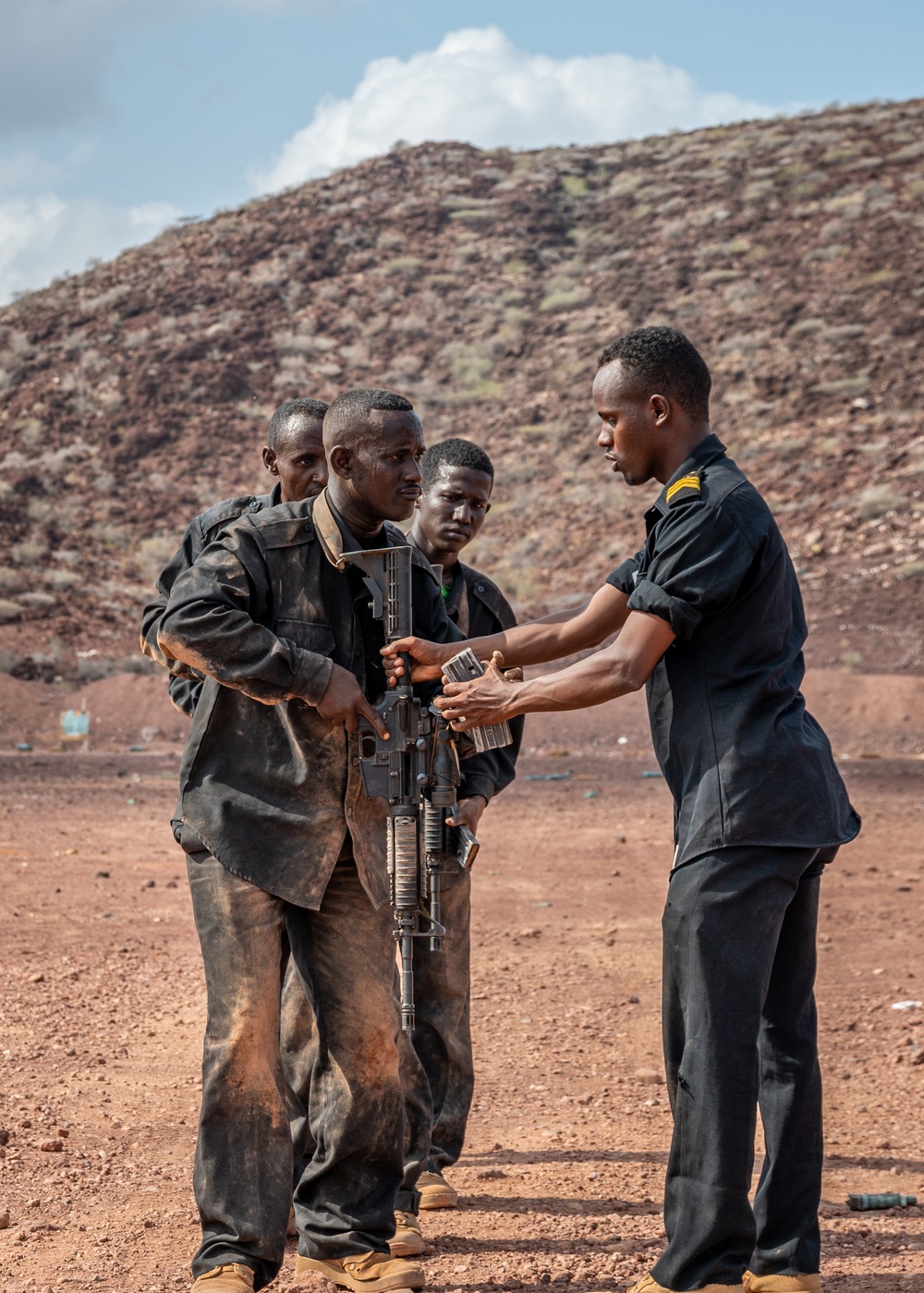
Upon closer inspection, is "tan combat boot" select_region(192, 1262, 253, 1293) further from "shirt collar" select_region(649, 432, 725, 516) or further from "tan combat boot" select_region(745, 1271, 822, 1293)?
"shirt collar" select_region(649, 432, 725, 516)

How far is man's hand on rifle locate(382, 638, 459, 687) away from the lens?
406 cm

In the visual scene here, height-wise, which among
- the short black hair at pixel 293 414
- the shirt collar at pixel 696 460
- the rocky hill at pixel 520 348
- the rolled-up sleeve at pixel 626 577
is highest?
the rocky hill at pixel 520 348

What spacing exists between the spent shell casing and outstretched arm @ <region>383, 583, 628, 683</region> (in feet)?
6.66

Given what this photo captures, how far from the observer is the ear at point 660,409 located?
3.90 meters

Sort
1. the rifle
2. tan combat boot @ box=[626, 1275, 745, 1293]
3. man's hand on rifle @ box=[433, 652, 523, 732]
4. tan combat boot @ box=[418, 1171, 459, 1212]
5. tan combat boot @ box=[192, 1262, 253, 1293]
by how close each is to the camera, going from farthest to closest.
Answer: tan combat boot @ box=[418, 1171, 459, 1212], man's hand on rifle @ box=[433, 652, 523, 732], the rifle, tan combat boot @ box=[192, 1262, 253, 1293], tan combat boot @ box=[626, 1275, 745, 1293]

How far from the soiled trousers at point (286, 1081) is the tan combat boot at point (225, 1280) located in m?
0.02

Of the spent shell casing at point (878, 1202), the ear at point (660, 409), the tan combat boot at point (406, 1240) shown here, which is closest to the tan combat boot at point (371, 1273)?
the tan combat boot at point (406, 1240)

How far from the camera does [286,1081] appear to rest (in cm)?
403

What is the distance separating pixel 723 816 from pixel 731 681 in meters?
0.33

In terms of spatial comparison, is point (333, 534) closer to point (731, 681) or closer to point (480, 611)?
point (731, 681)

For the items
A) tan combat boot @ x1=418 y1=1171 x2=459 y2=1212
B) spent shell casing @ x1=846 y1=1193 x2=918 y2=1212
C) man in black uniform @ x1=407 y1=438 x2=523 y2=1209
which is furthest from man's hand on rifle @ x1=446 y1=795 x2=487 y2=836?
spent shell casing @ x1=846 y1=1193 x2=918 y2=1212

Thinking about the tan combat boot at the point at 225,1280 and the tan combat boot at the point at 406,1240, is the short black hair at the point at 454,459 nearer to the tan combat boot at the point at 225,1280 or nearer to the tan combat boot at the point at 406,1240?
the tan combat boot at the point at 406,1240

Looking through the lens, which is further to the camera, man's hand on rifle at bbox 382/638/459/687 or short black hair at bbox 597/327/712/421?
man's hand on rifle at bbox 382/638/459/687

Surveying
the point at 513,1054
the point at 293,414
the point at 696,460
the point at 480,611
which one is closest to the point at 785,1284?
the point at 696,460
